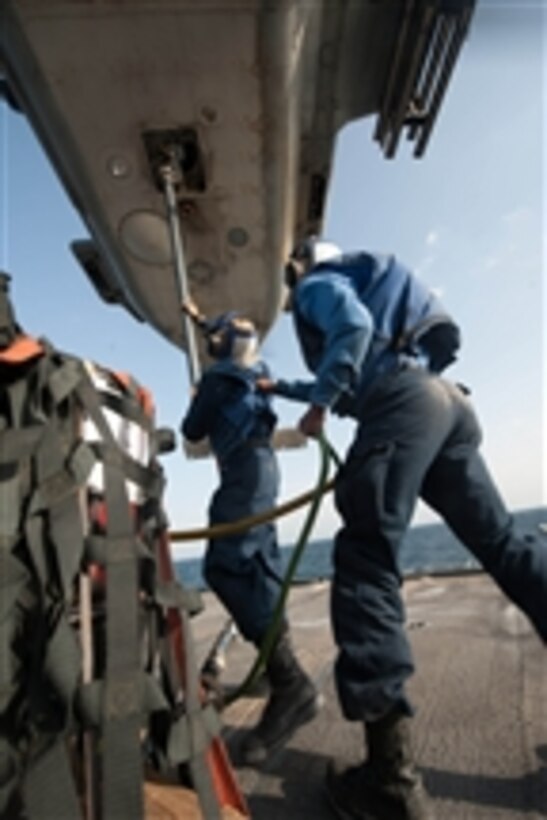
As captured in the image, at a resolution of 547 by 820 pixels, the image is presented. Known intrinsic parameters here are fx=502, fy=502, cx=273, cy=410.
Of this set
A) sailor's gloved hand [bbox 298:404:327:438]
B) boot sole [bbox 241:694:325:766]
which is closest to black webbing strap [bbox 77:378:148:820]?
sailor's gloved hand [bbox 298:404:327:438]

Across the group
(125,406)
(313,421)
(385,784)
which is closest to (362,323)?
(313,421)

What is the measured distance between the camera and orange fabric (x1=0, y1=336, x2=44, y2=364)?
94 centimetres

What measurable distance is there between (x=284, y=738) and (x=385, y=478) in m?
1.06

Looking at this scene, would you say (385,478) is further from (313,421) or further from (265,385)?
(265,385)

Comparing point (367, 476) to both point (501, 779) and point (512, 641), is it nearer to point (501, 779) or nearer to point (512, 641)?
point (501, 779)

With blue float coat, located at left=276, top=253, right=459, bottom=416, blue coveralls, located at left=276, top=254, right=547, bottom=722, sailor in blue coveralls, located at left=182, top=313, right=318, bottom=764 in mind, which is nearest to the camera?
blue coveralls, located at left=276, top=254, right=547, bottom=722

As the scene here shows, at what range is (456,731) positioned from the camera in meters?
1.67

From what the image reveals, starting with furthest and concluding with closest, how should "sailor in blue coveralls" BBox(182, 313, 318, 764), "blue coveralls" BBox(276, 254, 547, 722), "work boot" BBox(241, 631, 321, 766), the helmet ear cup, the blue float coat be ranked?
the helmet ear cup < "sailor in blue coveralls" BBox(182, 313, 318, 764) < "work boot" BBox(241, 631, 321, 766) < the blue float coat < "blue coveralls" BBox(276, 254, 547, 722)

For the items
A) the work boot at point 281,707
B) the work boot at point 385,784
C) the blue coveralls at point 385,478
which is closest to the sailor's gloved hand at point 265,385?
the blue coveralls at point 385,478

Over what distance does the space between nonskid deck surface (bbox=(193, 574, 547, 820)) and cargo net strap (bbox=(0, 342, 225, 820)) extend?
600 millimetres

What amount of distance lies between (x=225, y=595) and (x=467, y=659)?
1.17m

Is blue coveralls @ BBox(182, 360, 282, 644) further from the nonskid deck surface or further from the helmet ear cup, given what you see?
the nonskid deck surface

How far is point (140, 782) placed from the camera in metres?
0.90

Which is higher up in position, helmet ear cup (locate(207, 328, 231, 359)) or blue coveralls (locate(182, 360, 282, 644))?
helmet ear cup (locate(207, 328, 231, 359))
